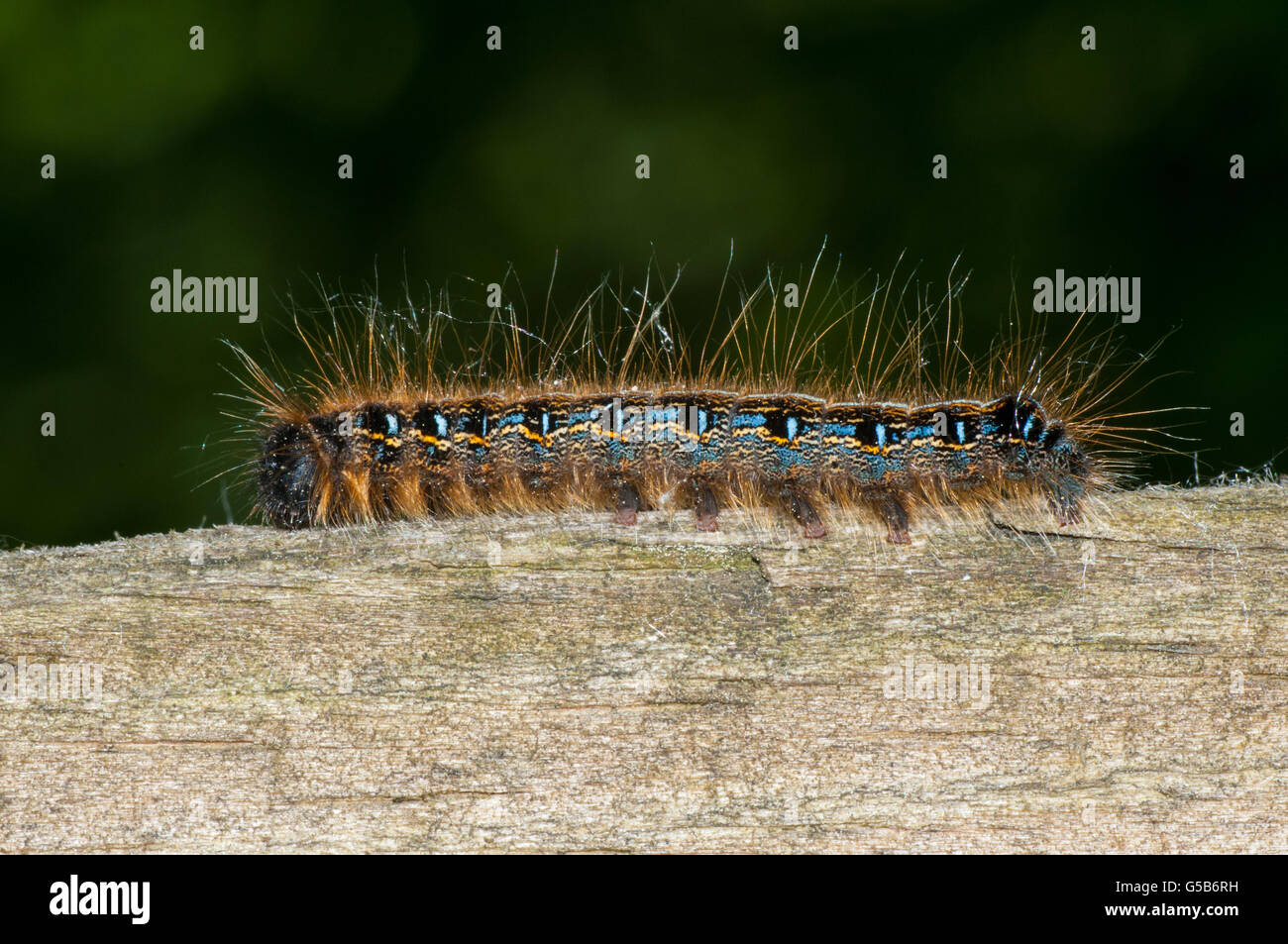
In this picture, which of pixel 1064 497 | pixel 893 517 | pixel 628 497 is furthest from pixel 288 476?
pixel 1064 497

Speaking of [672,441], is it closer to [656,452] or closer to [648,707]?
[656,452]

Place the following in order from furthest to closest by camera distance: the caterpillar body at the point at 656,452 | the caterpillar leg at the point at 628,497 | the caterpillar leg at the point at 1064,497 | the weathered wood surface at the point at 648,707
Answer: the caterpillar body at the point at 656,452
the caterpillar leg at the point at 628,497
the caterpillar leg at the point at 1064,497
the weathered wood surface at the point at 648,707

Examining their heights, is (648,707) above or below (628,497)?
below

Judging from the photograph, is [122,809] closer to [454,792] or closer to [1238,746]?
[454,792]

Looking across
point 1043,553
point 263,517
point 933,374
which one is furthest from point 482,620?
point 933,374

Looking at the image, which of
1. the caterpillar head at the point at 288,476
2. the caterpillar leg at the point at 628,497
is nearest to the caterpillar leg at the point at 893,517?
the caterpillar leg at the point at 628,497

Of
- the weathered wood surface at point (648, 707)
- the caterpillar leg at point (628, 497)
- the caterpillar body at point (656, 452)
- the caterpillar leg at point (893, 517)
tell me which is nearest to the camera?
the weathered wood surface at point (648, 707)

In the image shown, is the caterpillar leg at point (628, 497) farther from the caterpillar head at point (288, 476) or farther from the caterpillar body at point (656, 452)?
the caterpillar head at point (288, 476)
